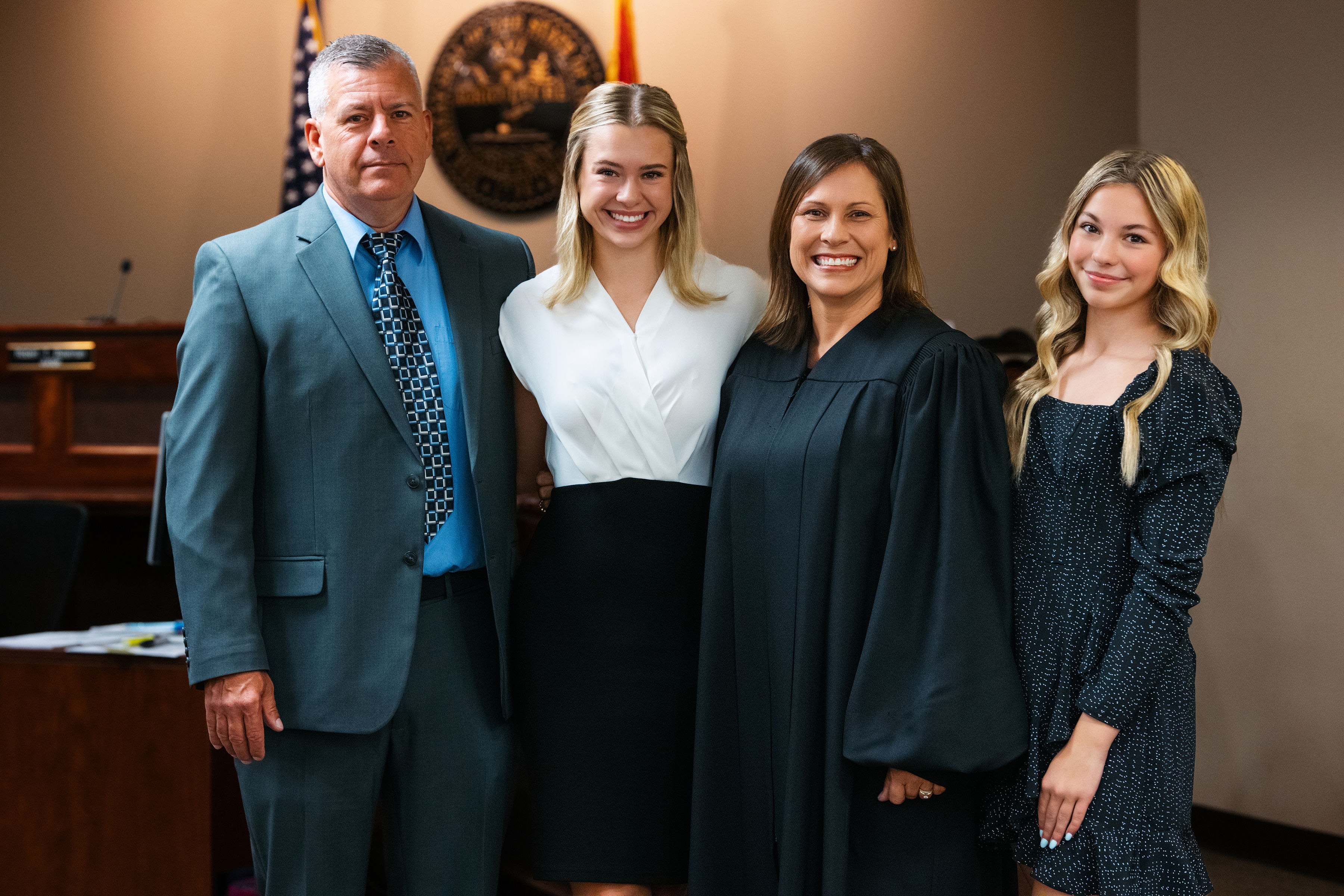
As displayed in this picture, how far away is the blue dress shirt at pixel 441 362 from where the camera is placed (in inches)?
72.3

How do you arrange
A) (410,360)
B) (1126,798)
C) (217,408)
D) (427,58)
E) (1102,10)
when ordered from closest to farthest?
(1126,798)
(217,408)
(410,360)
(1102,10)
(427,58)

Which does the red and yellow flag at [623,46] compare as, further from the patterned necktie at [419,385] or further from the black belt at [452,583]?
the black belt at [452,583]

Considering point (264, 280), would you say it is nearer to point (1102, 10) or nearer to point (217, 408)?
point (217, 408)

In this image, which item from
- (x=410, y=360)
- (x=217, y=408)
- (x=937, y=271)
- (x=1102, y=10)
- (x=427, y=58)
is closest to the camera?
(x=217, y=408)

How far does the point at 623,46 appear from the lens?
4.89m

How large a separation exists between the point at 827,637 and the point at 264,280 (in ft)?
3.47

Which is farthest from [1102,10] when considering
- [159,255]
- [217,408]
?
[159,255]

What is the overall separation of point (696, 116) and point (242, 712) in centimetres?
397

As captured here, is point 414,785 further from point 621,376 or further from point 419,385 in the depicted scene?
point 621,376

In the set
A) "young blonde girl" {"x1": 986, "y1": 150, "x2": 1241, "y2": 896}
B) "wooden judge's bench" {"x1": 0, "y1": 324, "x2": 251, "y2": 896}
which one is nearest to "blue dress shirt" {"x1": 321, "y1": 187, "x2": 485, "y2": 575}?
"young blonde girl" {"x1": 986, "y1": 150, "x2": 1241, "y2": 896}

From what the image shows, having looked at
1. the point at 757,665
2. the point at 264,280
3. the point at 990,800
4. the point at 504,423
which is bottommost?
the point at 990,800

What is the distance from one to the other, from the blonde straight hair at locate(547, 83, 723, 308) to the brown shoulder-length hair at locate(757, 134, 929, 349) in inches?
5.2

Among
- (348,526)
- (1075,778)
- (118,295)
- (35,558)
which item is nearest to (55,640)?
(35,558)

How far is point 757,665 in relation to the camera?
179 centimetres
